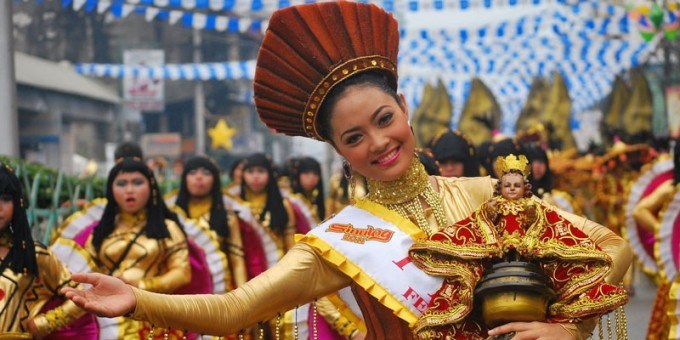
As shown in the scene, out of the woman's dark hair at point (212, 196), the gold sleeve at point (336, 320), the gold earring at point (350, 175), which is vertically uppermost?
the gold earring at point (350, 175)

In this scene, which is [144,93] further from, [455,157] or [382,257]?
[382,257]

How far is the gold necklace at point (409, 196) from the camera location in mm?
3949

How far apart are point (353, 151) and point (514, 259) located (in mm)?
686

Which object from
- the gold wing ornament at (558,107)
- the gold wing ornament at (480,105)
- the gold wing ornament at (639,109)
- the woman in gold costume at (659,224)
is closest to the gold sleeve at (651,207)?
the woman in gold costume at (659,224)

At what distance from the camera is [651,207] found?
32.2 feet

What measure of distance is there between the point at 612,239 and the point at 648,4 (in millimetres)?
21850

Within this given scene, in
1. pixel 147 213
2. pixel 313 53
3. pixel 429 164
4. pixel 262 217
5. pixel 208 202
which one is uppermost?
pixel 313 53

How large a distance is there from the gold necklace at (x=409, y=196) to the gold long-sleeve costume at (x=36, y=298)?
9.04ft

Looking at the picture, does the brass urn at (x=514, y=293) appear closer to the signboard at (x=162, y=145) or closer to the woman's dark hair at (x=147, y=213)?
the woman's dark hair at (x=147, y=213)

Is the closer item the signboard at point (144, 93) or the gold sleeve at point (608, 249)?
the gold sleeve at point (608, 249)

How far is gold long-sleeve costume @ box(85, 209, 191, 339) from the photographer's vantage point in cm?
765

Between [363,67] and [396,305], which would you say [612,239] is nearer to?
[396,305]

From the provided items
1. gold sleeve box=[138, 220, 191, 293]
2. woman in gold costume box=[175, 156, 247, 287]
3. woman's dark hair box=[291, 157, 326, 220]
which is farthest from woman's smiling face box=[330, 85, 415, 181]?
woman's dark hair box=[291, 157, 326, 220]

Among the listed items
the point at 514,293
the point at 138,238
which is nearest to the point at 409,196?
the point at 514,293
